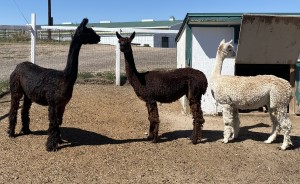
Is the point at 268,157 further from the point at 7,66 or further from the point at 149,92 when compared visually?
the point at 7,66

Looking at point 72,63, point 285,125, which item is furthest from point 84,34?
point 285,125

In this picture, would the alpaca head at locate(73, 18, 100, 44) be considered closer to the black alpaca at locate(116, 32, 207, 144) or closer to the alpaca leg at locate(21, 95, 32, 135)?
the black alpaca at locate(116, 32, 207, 144)

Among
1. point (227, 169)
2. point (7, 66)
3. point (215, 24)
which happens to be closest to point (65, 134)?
point (227, 169)

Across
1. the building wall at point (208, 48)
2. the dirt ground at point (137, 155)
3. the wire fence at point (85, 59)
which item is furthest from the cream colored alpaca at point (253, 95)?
the wire fence at point (85, 59)

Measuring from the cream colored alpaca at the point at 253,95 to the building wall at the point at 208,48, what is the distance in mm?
2711

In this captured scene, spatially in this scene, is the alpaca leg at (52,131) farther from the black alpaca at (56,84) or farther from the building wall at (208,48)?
the building wall at (208,48)

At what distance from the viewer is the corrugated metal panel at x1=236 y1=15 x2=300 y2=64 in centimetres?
934

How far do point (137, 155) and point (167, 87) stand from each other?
4.66 feet

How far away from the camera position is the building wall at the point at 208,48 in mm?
10430

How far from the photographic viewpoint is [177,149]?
7336 millimetres

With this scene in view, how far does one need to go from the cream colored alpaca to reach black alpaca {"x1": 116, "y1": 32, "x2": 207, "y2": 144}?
0.36 metres

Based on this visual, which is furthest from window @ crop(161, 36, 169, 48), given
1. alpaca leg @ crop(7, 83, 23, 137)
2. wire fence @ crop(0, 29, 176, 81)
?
alpaca leg @ crop(7, 83, 23, 137)

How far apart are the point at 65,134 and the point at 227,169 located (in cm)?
338

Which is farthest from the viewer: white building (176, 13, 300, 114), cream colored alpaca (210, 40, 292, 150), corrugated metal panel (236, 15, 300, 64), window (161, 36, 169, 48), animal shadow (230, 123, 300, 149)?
window (161, 36, 169, 48)
